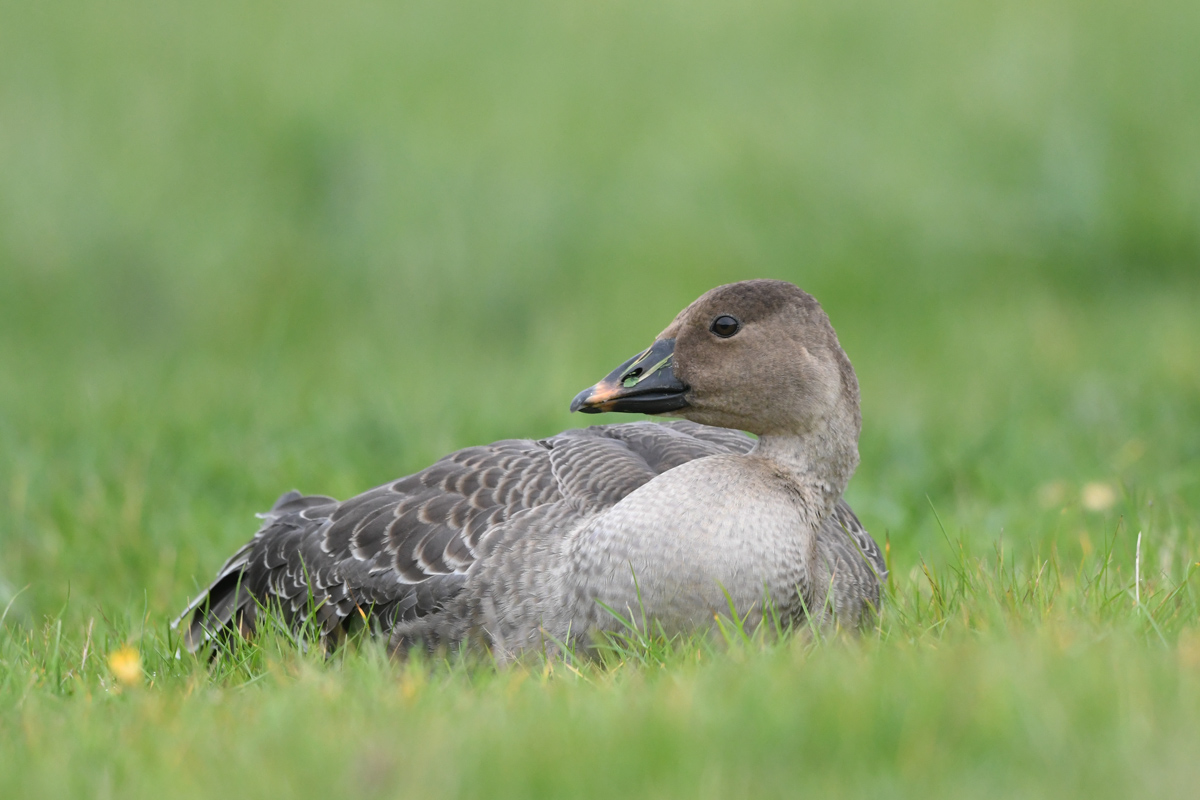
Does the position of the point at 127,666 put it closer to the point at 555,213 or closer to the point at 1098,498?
the point at 1098,498

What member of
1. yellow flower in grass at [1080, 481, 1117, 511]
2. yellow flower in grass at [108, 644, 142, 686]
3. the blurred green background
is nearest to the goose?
yellow flower in grass at [108, 644, 142, 686]

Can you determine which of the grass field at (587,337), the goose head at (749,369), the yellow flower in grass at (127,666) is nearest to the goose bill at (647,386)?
the goose head at (749,369)

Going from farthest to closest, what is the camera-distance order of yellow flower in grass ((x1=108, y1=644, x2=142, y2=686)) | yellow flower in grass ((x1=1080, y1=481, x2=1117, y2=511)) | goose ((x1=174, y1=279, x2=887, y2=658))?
yellow flower in grass ((x1=1080, y1=481, x2=1117, y2=511)), goose ((x1=174, y1=279, x2=887, y2=658)), yellow flower in grass ((x1=108, y1=644, x2=142, y2=686))

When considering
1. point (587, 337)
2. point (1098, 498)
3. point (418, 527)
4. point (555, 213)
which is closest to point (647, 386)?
point (418, 527)

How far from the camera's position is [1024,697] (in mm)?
2766

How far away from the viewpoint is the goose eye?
14.9ft

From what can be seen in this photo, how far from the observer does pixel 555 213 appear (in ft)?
39.1

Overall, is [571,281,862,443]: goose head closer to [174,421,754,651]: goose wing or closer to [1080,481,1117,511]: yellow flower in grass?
[174,421,754,651]: goose wing

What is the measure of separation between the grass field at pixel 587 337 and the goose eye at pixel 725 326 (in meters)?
1.08

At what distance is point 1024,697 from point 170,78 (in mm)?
12601

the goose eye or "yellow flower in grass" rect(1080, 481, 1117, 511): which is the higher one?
the goose eye

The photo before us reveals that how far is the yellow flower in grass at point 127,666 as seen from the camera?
3.78 metres

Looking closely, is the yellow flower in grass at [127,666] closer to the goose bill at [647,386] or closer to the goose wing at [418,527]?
the goose wing at [418,527]

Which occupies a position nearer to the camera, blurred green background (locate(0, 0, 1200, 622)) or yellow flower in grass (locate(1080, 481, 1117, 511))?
yellow flower in grass (locate(1080, 481, 1117, 511))
